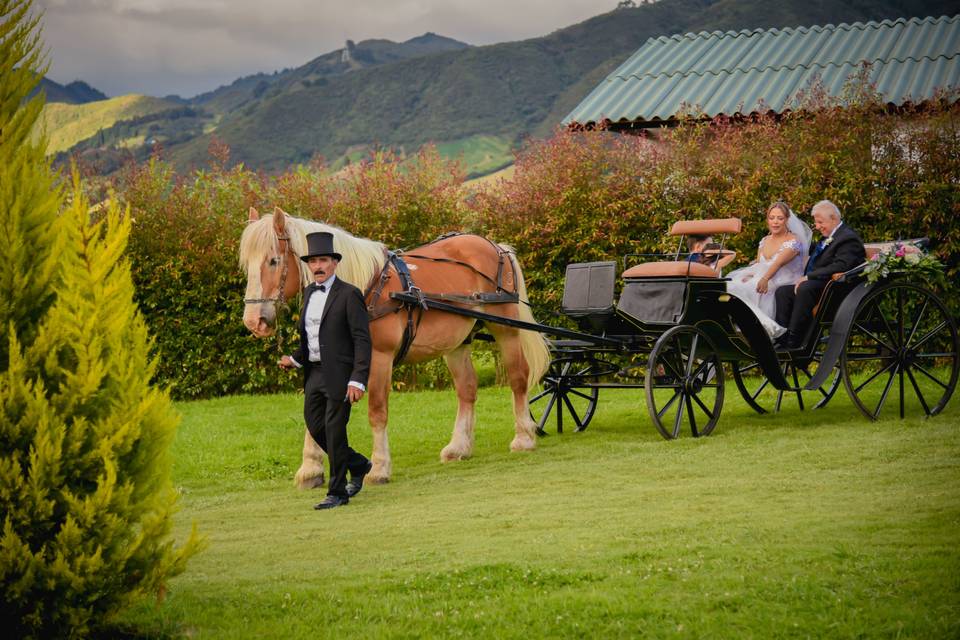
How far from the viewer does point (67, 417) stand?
439cm

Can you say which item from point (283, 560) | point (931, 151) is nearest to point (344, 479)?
point (283, 560)

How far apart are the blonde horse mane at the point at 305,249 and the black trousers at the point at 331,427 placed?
3.00 ft

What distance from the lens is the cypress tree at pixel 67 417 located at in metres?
4.25

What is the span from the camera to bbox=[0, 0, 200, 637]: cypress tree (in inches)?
167

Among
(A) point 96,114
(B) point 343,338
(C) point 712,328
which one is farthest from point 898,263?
(A) point 96,114

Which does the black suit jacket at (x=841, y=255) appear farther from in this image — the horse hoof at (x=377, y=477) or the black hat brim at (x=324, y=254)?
the black hat brim at (x=324, y=254)

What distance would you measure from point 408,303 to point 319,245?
1.21m

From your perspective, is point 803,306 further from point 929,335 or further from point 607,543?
point 607,543

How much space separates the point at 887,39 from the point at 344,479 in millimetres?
17306

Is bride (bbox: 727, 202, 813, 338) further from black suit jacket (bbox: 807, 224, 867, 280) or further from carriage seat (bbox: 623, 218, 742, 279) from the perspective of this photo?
carriage seat (bbox: 623, 218, 742, 279)

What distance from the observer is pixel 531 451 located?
32.4ft

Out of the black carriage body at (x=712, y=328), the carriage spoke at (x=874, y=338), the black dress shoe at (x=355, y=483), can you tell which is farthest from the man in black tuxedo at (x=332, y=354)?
the carriage spoke at (x=874, y=338)

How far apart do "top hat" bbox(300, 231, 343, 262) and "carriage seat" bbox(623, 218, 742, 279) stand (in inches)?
129

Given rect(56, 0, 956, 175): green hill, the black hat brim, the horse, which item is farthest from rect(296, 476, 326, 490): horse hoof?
rect(56, 0, 956, 175): green hill
